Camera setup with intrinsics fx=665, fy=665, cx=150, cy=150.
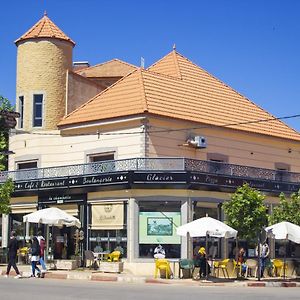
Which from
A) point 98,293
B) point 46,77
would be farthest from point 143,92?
point 98,293

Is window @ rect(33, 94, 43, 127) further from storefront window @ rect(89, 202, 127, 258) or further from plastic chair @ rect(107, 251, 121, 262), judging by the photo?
plastic chair @ rect(107, 251, 121, 262)

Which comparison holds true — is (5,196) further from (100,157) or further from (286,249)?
(286,249)

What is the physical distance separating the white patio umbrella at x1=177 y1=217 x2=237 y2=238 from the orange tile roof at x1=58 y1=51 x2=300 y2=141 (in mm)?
7356

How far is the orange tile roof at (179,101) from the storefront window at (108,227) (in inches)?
191

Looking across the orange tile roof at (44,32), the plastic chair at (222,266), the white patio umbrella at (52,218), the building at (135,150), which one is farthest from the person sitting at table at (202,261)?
the orange tile roof at (44,32)

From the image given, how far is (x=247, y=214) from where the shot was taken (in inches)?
1120

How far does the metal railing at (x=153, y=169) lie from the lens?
30828 millimetres

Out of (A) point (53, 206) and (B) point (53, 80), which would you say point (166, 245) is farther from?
(B) point (53, 80)

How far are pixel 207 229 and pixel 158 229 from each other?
409 cm

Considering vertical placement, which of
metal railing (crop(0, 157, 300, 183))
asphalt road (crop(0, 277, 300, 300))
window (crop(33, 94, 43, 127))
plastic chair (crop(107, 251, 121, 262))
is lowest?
asphalt road (crop(0, 277, 300, 300))

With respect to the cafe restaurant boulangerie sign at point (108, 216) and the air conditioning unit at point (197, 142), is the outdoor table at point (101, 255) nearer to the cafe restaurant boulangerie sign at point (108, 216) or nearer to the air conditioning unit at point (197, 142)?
the cafe restaurant boulangerie sign at point (108, 216)

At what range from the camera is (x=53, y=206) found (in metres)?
34.1

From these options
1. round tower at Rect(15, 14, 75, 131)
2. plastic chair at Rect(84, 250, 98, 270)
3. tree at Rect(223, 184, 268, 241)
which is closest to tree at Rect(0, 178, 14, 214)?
round tower at Rect(15, 14, 75, 131)

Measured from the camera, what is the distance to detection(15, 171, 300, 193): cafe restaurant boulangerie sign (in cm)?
3017
